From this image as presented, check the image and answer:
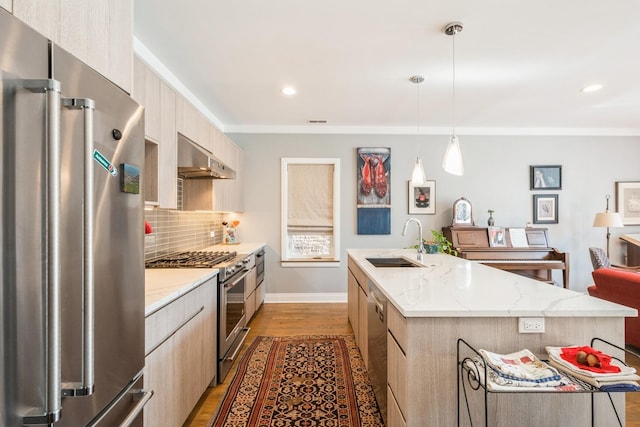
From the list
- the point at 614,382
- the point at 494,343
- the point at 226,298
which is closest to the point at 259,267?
the point at 226,298

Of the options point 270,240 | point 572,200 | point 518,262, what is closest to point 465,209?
point 518,262

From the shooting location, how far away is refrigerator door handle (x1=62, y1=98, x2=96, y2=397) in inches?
32.5

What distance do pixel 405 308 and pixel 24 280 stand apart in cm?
124

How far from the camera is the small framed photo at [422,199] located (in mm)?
4668

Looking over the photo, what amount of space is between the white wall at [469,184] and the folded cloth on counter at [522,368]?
339 centimetres

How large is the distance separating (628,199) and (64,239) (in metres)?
6.58

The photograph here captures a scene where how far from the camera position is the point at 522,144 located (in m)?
4.74

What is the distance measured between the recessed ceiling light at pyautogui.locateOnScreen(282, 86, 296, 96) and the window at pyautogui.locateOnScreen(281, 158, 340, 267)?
4.43ft

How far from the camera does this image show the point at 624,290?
8.77 feet

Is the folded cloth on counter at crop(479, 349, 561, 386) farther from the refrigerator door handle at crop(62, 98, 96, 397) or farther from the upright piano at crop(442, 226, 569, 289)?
the upright piano at crop(442, 226, 569, 289)

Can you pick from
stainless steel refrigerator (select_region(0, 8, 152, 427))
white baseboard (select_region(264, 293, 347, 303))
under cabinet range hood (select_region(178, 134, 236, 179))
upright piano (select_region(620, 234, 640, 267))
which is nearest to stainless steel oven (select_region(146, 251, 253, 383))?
under cabinet range hood (select_region(178, 134, 236, 179))

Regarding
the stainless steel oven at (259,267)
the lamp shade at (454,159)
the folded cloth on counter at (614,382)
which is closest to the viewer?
the folded cloth on counter at (614,382)

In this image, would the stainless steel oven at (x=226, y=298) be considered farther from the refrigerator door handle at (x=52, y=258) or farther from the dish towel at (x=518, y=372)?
the dish towel at (x=518, y=372)

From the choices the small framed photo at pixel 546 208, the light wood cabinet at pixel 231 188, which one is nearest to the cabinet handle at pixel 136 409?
the light wood cabinet at pixel 231 188
